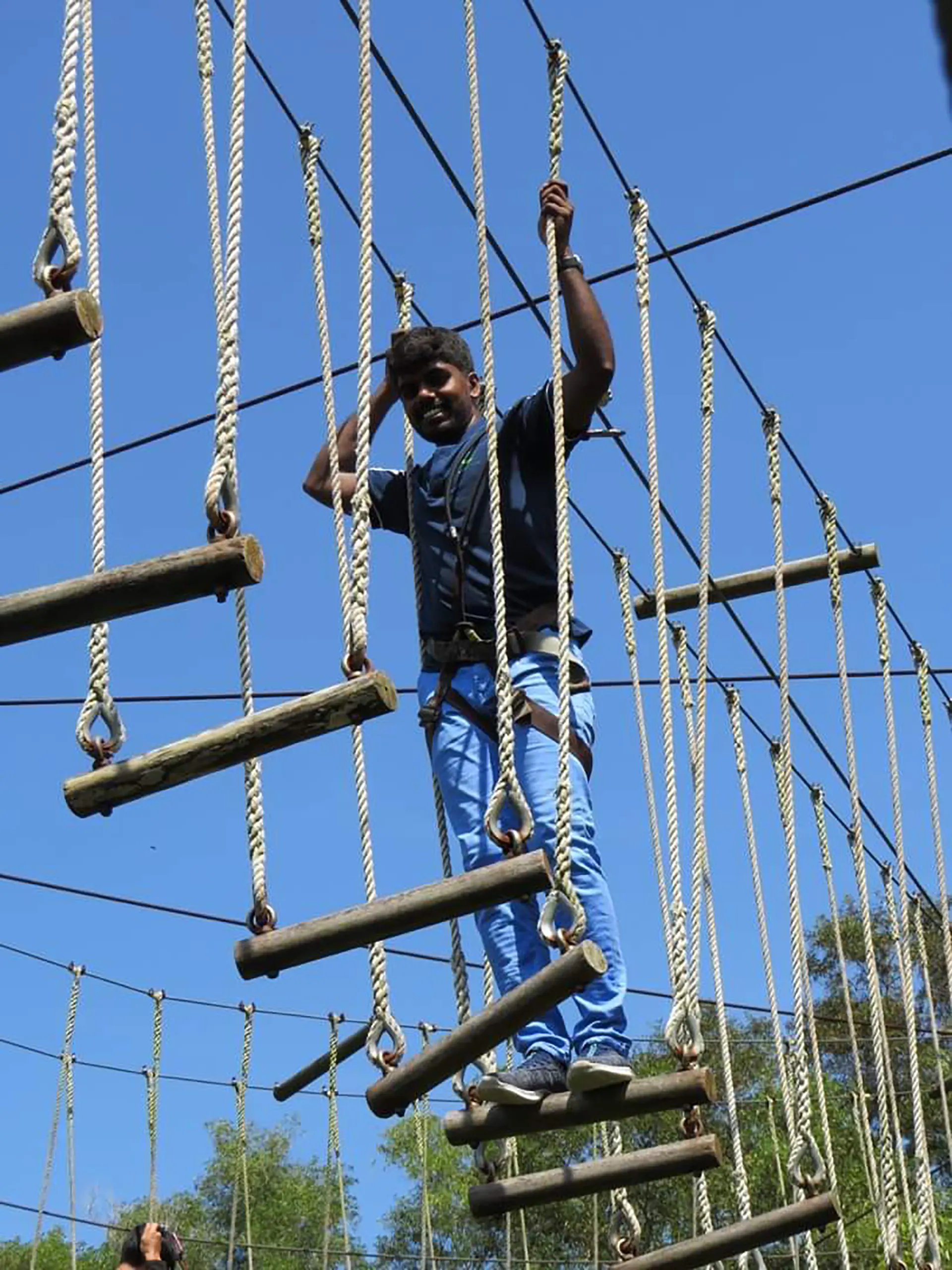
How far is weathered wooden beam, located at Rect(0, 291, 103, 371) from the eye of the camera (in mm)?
1906

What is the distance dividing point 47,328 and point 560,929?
94cm

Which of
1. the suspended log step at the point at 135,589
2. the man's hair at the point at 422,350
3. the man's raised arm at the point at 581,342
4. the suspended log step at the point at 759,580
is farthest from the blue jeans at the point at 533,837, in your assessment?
the suspended log step at the point at 759,580

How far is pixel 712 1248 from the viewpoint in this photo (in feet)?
10.2

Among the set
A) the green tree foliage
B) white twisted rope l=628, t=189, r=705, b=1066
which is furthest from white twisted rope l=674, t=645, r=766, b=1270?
the green tree foliage

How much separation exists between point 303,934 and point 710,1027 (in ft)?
43.0

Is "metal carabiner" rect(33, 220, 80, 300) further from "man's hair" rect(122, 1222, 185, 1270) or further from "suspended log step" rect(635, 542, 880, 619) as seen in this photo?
"suspended log step" rect(635, 542, 880, 619)

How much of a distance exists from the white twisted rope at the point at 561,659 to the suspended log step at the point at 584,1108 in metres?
0.24

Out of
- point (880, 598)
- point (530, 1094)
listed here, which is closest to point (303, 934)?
point (530, 1094)

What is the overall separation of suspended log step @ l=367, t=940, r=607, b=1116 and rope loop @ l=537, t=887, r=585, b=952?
0.04 metres

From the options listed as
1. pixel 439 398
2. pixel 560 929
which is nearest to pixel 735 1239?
pixel 560 929

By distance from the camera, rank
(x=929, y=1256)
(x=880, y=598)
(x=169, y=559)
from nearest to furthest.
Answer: (x=169, y=559) < (x=929, y=1256) < (x=880, y=598)

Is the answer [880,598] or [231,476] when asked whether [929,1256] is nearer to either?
[880,598]

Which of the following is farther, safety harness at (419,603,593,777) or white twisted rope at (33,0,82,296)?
safety harness at (419,603,593,777)

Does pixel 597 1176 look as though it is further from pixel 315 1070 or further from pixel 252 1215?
pixel 252 1215
